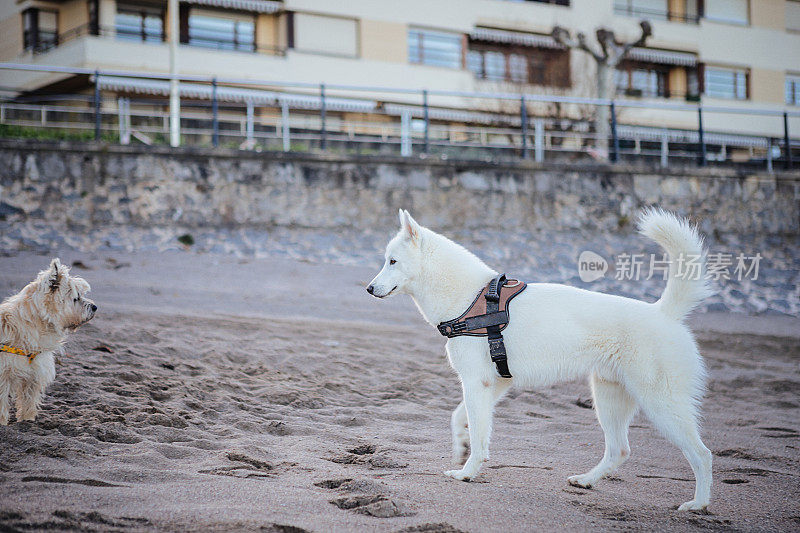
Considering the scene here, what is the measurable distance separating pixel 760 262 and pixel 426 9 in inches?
711

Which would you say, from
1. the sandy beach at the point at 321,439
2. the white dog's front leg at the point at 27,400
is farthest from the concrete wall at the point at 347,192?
the white dog's front leg at the point at 27,400

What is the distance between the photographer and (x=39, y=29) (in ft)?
86.5

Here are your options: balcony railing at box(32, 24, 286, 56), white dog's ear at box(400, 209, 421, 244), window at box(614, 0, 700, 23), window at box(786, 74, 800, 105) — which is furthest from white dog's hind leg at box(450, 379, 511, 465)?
window at box(786, 74, 800, 105)

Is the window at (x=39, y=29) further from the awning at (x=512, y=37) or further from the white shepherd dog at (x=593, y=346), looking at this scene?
the white shepherd dog at (x=593, y=346)

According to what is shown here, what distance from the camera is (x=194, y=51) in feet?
83.1

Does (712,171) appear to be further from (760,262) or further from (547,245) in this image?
(547,245)

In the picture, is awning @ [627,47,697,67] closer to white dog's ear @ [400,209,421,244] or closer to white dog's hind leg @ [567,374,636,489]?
white dog's ear @ [400,209,421,244]

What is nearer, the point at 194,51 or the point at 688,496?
the point at 688,496

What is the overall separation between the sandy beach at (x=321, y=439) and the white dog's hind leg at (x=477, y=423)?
106mm

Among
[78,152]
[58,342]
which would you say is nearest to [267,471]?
[58,342]

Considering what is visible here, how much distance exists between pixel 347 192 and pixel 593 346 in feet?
38.1

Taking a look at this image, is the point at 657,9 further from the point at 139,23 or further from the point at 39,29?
the point at 39,29

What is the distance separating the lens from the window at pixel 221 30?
2650cm

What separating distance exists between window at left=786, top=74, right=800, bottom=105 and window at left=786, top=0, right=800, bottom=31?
2461 mm
